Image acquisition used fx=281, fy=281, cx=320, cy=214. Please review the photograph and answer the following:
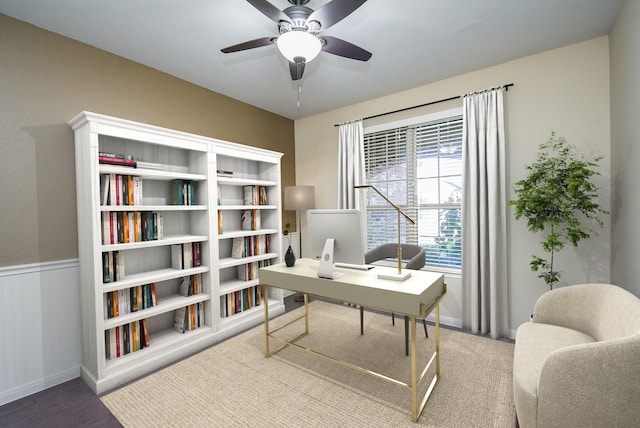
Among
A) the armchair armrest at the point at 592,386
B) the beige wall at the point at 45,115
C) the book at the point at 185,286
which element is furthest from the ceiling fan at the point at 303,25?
the book at the point at 185,286

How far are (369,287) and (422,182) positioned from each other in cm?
208

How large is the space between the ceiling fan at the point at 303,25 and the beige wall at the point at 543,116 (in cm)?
178

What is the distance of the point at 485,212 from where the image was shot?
2.93 meters

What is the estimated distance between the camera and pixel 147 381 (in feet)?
7.40

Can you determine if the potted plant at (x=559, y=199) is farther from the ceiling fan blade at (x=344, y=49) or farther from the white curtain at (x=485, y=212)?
the ceiling fan blade at (x=344, y=49)

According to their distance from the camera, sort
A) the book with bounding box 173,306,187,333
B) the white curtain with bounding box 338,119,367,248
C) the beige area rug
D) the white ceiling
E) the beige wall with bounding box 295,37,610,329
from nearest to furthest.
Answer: the beige area rug, the white ceiling, the beige wall with bounding box 295,37,610,329, the book with bounding box 173,306,187,333, the white curtain with bounding box 338,119,367,248

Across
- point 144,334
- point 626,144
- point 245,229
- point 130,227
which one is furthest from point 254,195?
point 626,144

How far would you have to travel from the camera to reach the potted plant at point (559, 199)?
2.28 metres

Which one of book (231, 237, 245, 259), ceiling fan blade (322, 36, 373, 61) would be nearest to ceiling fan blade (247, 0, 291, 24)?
ceiling fan blade (322, 36, 373, 61)

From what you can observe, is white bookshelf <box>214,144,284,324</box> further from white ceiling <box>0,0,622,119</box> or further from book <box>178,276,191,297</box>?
A: white ceiling <box>0,0,622,119</box>

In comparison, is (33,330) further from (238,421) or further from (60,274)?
(238,421)

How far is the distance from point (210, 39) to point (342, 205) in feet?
7.99

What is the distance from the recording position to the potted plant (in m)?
2.28

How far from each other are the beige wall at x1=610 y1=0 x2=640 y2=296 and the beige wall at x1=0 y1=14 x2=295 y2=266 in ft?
12.9
